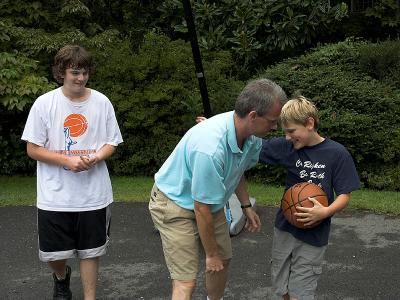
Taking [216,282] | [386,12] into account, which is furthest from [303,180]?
[386,12]

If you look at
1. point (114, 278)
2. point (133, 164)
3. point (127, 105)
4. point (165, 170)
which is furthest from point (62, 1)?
point (165, 170)

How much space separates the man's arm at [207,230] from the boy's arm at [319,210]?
0.56 meters

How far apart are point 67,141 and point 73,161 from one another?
17cm

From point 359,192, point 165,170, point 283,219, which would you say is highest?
point 165,170

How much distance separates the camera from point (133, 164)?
9305 millimetres

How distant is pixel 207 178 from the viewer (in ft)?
10.2

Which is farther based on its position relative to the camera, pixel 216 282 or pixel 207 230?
pixel 216 282

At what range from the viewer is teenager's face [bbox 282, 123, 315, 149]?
354 cm

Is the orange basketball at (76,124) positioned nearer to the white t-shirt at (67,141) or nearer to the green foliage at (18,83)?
the white t-shirt at (67,141)

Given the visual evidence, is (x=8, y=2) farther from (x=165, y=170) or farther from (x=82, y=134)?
(x=165, y=170)

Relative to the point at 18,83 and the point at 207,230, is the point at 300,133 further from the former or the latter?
the point at 18,83

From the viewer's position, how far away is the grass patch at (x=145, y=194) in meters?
6.93

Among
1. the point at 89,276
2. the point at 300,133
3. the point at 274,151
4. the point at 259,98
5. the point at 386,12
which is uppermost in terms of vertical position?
the point at 386,12

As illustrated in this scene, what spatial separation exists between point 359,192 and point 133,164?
11.2ft
